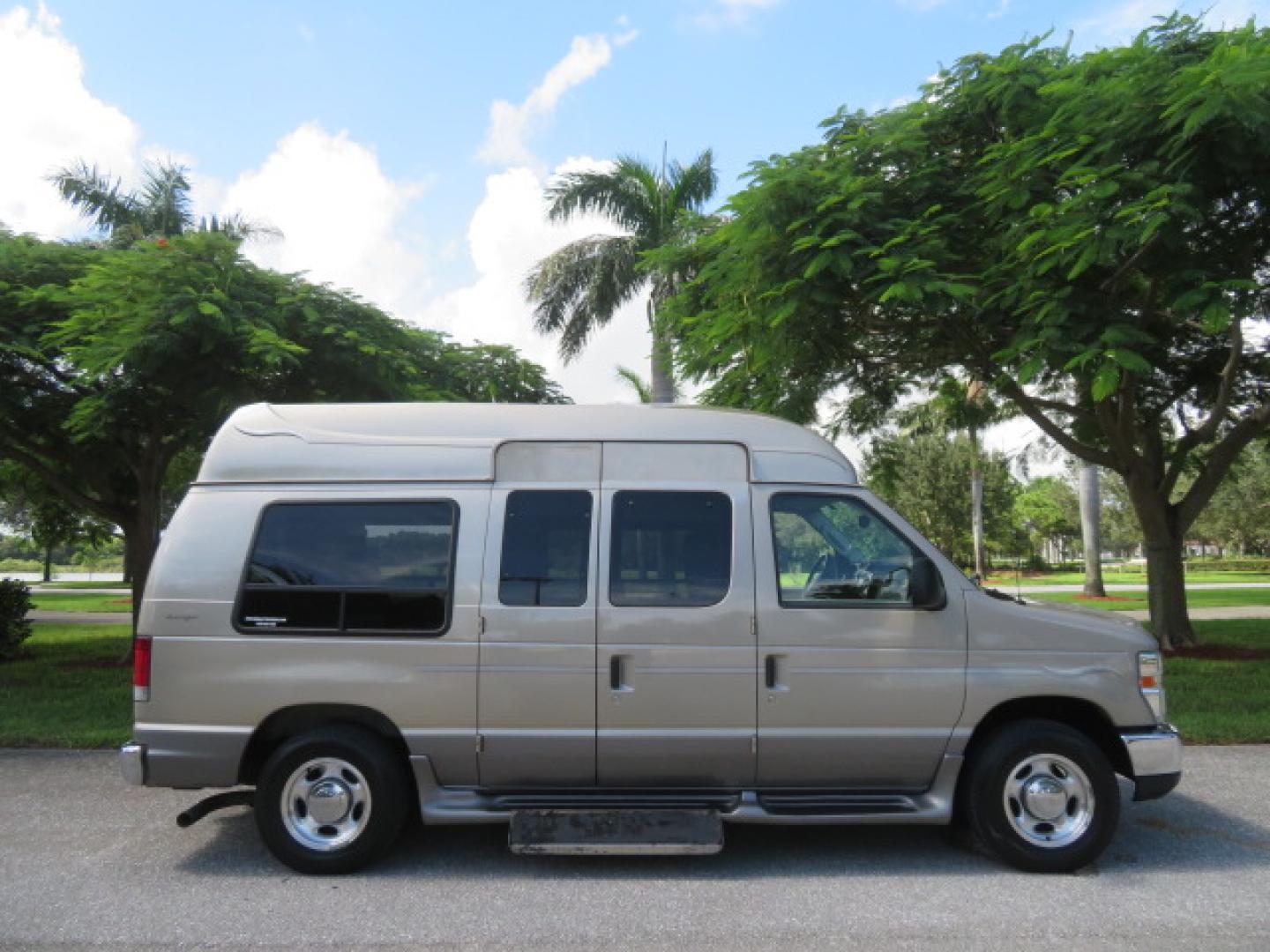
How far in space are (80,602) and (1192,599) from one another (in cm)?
3551

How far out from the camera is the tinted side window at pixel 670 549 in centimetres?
545

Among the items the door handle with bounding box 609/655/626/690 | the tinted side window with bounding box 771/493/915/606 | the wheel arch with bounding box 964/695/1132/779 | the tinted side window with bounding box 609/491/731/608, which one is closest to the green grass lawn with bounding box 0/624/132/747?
the door handle with bounding box 609/655/626/690

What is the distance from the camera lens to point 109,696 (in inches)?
460

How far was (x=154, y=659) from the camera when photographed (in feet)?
17.8

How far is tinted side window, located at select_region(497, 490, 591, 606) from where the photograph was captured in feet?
17.8

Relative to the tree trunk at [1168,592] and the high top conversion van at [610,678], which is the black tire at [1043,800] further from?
the tree trunk at [1168,592]

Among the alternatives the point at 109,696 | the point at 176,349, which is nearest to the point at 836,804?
the point at 176,349

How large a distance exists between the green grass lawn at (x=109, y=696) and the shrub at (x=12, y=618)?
44cm

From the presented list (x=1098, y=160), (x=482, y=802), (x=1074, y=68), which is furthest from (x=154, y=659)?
(x=1074, y=68)

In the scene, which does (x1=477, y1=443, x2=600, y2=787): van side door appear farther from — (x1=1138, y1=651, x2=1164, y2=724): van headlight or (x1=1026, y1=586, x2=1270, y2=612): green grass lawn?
(x1=1026, y1=586, x2=1270, y2=612): green grass lawn

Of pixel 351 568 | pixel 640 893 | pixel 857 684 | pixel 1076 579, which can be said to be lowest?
pixel 640 893

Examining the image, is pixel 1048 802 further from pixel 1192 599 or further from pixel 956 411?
pixel 1192 599

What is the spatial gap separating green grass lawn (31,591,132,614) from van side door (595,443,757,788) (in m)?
26.4

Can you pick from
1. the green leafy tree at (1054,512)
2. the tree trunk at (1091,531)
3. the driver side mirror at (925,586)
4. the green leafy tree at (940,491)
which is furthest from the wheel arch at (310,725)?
the green leafy tree at (1054,512)
